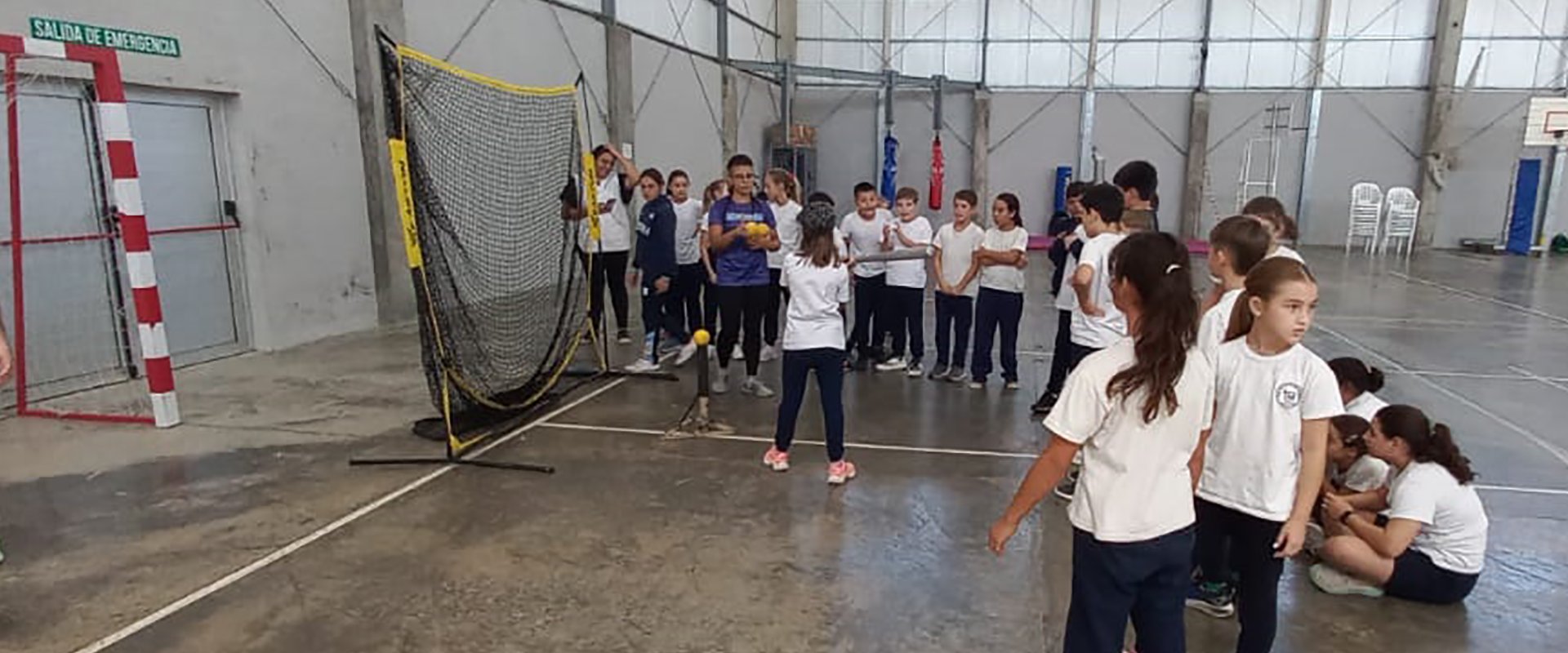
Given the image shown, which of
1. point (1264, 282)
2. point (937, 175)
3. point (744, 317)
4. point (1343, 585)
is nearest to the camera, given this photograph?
point (1264, 282)

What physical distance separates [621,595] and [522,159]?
14.9 ft

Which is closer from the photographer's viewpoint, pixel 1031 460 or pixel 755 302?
pixel 1031 460

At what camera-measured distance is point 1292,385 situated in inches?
90.6

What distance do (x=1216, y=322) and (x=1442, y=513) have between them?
107 centimetres

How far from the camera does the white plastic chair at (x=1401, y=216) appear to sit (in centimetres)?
1590

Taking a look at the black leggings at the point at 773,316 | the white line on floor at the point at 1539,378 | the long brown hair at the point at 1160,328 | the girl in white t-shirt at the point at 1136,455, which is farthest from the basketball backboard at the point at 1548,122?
the long brown hair at the point at 1160,328

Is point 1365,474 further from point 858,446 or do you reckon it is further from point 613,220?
point 613,220

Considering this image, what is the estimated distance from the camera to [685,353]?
672 centimetres

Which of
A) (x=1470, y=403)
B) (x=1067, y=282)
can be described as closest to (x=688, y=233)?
(x=1067, y=282)


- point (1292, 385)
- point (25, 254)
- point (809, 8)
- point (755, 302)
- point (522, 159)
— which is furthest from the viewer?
point (809, 8)

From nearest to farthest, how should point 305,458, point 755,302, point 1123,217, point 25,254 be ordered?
1. point 1123,217
2. point 305,458
3. point 25,254
4. point 755,302

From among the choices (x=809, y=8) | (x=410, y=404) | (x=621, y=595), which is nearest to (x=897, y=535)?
(x=621, y=595)

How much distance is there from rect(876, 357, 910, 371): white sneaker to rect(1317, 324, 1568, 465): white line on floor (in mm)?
3543

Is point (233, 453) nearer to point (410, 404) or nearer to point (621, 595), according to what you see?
point (410, 404)
